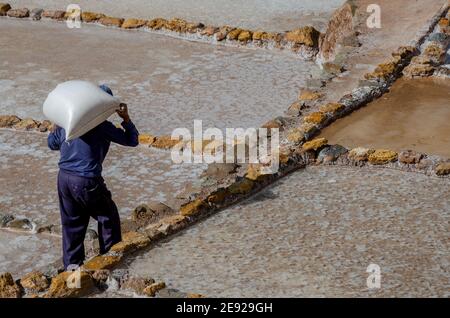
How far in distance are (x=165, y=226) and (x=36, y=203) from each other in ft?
4.93

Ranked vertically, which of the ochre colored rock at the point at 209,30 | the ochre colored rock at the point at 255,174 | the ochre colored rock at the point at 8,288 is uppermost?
the ochre colored rock at the point at 209,30

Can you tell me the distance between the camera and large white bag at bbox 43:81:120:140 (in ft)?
27.1

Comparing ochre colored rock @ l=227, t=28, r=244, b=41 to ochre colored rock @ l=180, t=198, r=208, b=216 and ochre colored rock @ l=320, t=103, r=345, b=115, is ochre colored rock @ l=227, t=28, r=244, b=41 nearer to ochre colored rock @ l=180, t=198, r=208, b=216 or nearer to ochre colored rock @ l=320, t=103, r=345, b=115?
ochre colored rock @ l=320, t=103, r=345, b=115

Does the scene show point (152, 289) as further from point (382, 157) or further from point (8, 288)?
point (382, 157)

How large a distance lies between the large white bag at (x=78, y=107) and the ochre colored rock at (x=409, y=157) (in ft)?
9.58

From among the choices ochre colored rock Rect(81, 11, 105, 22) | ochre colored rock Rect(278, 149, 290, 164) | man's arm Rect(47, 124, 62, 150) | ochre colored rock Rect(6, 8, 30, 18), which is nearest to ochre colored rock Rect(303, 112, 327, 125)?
ochre colored rock Rect(278, 149, 290, 164)

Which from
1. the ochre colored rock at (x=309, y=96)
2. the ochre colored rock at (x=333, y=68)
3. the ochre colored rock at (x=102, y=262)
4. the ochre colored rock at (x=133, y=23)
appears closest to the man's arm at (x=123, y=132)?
the ochre colored rock at (x=102, y=262)

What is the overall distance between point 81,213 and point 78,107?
850 millimetres

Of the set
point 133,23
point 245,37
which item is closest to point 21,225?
point 245,37

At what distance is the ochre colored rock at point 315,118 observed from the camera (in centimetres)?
1134

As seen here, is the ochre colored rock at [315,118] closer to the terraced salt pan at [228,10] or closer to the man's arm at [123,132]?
the man's arm at [123,132]

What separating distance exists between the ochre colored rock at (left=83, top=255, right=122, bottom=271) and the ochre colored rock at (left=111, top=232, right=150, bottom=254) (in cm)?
11

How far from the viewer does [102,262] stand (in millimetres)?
8375
